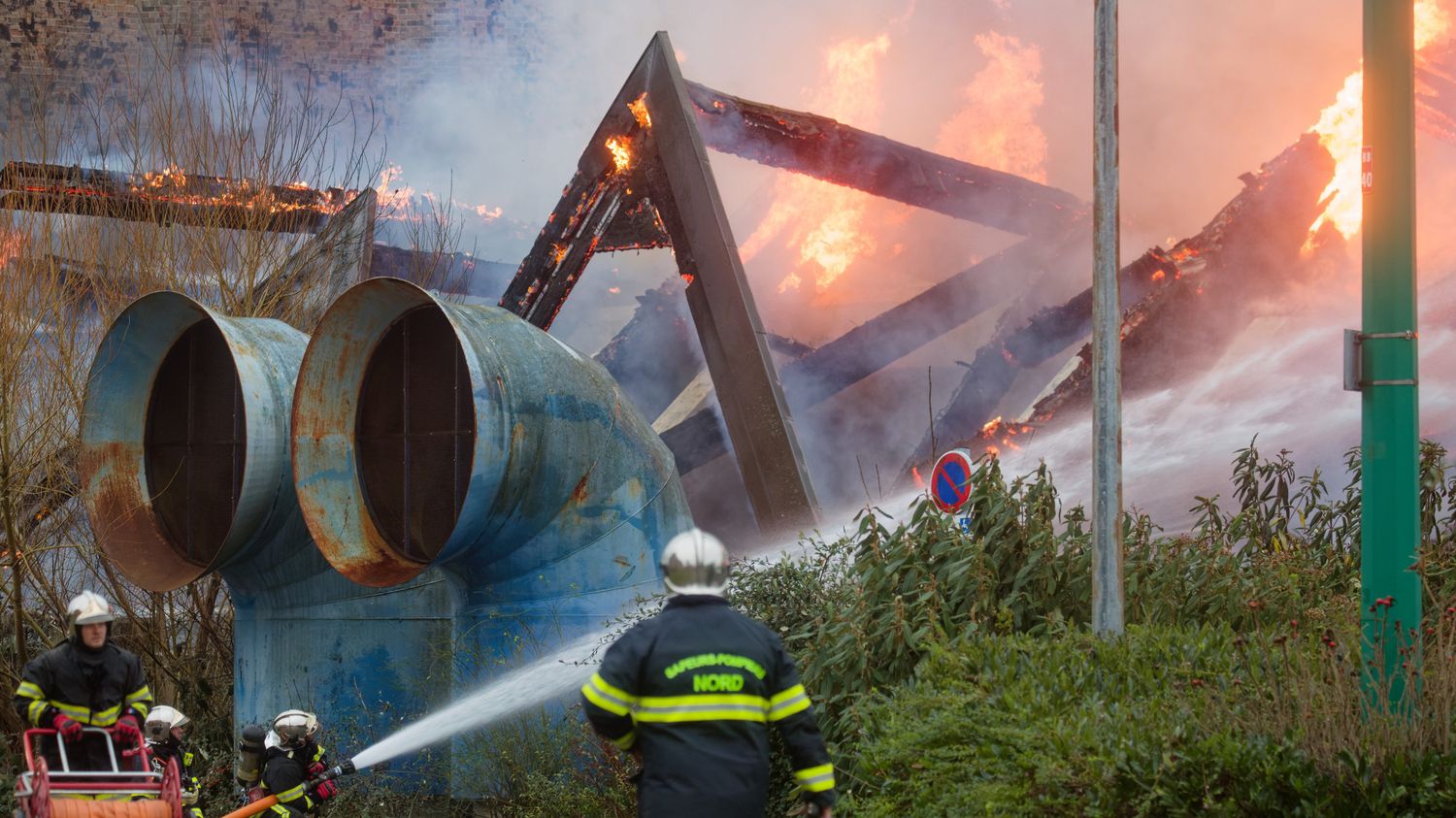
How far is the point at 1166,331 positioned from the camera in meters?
12.6

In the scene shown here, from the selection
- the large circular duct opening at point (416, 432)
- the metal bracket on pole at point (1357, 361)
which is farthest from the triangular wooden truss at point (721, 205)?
the metal bracket on pole at point (1357, 361)

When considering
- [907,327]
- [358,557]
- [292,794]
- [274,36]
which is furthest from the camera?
[274,36]

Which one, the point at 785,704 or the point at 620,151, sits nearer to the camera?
the point at 785,704

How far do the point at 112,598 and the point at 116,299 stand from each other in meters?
2.95

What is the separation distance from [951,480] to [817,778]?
4124mm

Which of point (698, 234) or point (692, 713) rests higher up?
point (698, 234)

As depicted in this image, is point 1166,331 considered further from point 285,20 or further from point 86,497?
point 285,20

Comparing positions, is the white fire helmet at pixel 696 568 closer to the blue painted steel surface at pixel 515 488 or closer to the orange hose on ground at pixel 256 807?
the orange hose on ground at pixel 256 807

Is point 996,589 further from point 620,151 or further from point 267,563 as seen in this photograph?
point 620,151

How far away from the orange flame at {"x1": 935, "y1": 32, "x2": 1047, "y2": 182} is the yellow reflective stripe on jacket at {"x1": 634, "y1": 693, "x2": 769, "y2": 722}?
1155cm

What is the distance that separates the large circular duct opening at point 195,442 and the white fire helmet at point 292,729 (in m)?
2.99

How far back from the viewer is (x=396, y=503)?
8961 mm

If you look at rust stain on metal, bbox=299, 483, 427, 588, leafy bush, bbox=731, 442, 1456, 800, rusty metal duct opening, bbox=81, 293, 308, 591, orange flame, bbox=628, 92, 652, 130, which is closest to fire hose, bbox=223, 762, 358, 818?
rust stain on metal, bbox=299, 483, 427, 588

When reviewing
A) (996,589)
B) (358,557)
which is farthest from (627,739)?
(358,557)
